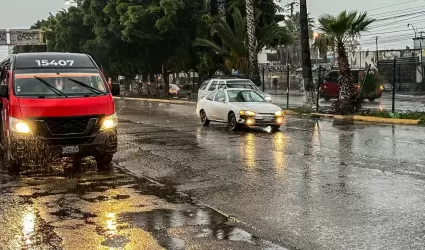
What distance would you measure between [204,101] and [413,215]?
13.4m

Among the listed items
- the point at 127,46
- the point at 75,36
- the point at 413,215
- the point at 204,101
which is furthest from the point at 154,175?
the point at 75,36

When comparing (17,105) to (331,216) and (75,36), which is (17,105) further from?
(75,36)

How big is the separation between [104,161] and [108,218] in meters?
4.36

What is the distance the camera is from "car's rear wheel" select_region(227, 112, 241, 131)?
58.5ft

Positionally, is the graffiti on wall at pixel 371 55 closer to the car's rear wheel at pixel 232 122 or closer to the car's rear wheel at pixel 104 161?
the car's rear wheel at pixel 232 122

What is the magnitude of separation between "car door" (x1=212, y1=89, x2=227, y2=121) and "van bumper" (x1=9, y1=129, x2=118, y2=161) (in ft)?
26.8

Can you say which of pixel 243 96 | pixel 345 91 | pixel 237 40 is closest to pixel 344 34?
pixel 345 91

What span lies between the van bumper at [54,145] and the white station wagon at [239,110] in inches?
292

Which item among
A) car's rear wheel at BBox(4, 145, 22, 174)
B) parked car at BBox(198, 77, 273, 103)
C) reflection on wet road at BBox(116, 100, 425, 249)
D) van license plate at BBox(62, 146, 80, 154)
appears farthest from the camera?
parked car at BBox(198, 77, 273, 103)

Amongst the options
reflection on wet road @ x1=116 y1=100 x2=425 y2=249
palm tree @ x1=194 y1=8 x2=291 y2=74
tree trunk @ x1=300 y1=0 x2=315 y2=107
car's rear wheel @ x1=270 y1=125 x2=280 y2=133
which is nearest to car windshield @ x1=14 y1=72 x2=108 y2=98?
reflection on wet road @ x1=116 y1=100 x2=425 y2=249

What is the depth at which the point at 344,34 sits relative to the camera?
72.1ft

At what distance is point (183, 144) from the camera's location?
14.5 metres

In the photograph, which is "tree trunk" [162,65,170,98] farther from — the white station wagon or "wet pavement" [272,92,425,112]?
the white station wagon

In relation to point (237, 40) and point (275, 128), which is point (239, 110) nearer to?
point (275, 128)
